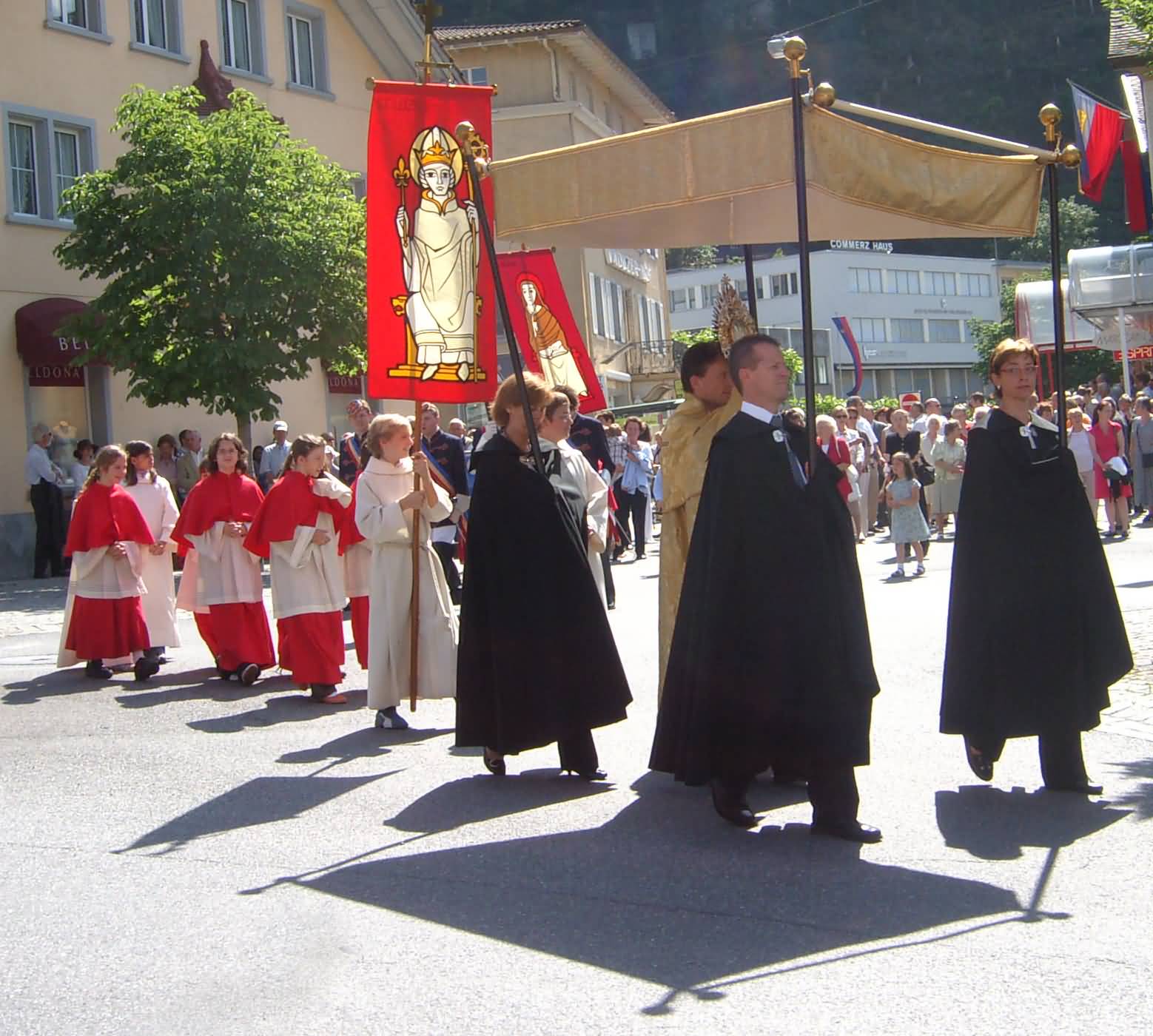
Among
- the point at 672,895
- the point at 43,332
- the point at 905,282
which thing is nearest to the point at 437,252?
the point at 672,895

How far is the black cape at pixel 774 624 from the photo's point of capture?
6.37m

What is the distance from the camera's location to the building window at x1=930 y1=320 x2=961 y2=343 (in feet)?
387

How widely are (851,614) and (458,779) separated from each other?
2.39 meters

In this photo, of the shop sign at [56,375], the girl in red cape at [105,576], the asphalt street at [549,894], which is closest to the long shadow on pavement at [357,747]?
the asphalt street at [549,894]

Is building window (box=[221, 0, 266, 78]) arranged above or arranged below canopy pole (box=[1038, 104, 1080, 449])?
above

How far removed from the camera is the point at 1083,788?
706 centimetres

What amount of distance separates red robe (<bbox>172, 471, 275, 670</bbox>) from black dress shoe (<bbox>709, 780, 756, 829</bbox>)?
609cm

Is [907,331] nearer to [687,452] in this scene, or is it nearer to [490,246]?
[687,452]

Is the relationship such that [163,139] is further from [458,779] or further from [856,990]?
[856,990]

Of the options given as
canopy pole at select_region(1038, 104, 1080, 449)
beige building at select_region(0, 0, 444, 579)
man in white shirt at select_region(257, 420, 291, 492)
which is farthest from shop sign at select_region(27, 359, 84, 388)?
canopy pole at select_region(1038, 104, 1080, 449)

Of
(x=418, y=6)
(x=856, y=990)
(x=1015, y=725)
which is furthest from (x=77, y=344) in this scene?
(x=856, y=990)

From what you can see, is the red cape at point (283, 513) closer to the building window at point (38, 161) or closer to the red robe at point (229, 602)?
the red robe at point (229, 602)

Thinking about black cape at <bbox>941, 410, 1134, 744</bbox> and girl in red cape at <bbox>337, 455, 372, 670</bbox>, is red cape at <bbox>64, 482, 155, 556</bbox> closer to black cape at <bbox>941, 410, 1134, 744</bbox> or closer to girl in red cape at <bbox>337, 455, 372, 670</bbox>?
girl in red cape at <bbox>337, 455, 372, 670</bbox>

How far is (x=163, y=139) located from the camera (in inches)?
901
